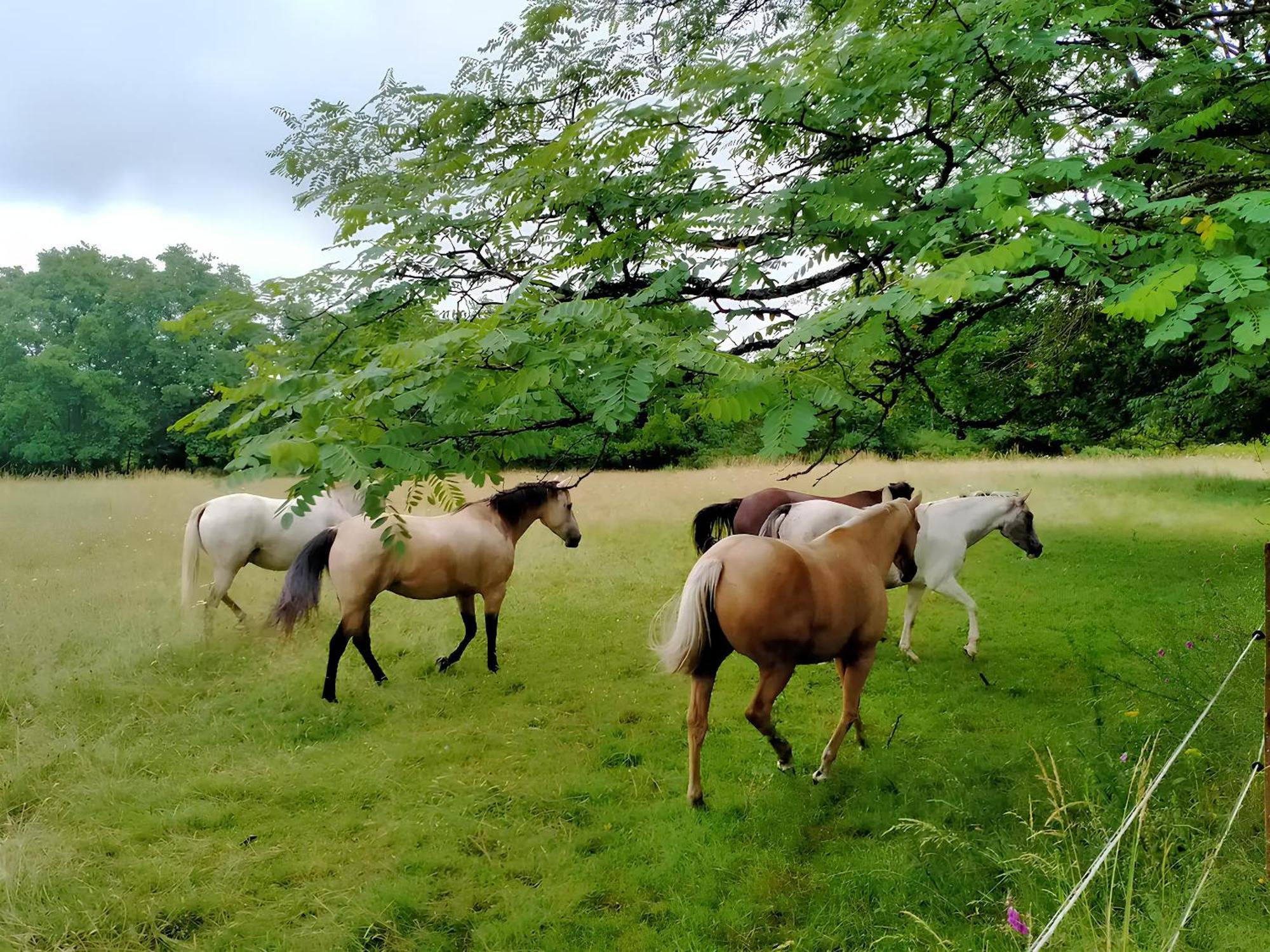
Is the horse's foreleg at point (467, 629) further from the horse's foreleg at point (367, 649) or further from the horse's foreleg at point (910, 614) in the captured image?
the horse's foreleg at point (910, 614)

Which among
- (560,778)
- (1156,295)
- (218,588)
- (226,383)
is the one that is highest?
(226,383)

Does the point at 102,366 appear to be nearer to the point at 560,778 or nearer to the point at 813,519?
the point at 560,778

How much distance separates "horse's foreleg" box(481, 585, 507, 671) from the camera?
5.40m

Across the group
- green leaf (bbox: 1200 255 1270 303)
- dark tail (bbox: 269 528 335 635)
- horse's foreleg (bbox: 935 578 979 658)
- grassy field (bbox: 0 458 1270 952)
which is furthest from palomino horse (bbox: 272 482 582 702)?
green leaf (bbox: 1200 255 1270 303)

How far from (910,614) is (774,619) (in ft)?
10.4

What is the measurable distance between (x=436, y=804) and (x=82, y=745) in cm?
232

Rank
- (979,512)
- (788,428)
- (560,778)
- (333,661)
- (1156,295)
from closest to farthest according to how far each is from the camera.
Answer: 1. (1156,295)
2. (788,428)
3. (560,778)
4. (333,661)
5. (979,512)

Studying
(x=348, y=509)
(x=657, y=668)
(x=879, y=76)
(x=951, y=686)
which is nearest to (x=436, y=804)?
(x=657, y=668)

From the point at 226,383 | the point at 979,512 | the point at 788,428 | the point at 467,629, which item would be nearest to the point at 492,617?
the point at 467,629

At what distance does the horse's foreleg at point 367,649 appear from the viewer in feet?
16.1

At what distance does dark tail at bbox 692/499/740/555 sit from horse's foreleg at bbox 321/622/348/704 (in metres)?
3.02

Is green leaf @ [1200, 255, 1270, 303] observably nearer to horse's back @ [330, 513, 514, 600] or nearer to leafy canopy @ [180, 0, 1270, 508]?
leafy canopy @ [180, 0, 1270, 508]

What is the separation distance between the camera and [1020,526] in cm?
613

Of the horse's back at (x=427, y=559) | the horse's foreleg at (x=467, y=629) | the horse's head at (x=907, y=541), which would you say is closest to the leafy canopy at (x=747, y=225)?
the horse's head at (x=907, y=541)
